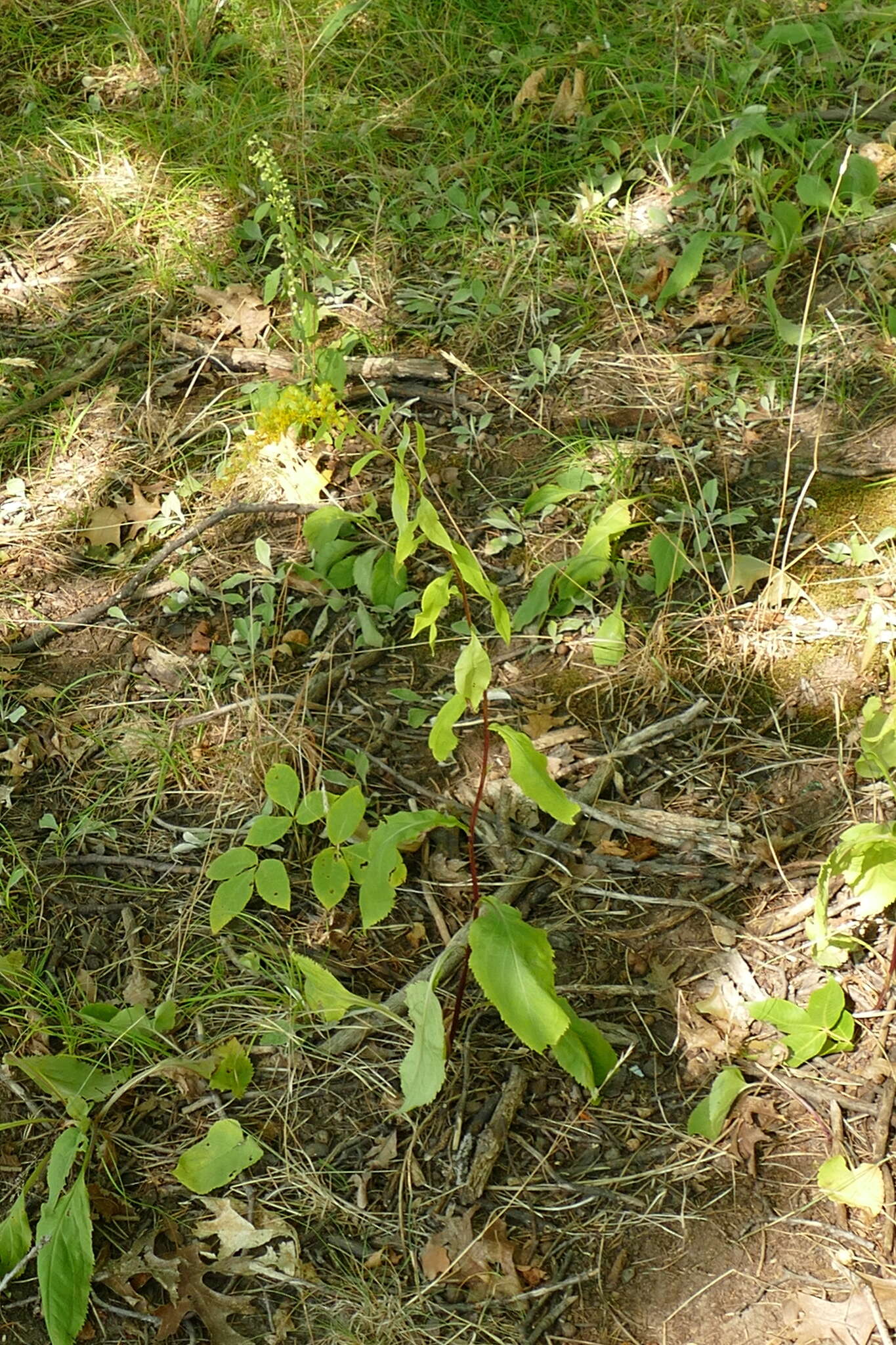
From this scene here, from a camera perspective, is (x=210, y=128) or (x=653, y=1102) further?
(x=210, y=128)

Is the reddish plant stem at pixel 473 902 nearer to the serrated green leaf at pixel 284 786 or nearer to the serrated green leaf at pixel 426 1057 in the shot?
the serrated green leaf at pixel 426 1057

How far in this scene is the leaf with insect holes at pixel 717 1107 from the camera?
176 cm

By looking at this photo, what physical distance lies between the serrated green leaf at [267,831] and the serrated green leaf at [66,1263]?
1.93 feet

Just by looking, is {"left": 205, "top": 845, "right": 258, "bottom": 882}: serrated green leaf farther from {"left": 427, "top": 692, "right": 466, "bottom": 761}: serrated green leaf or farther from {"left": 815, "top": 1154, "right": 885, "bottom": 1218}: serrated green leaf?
{"left": 815, "top": 1154, "right": 885, "bottom": 1218}: serrated green leaf

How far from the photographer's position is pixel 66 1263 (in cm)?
166

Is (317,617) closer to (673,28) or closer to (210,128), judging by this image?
(210,128)

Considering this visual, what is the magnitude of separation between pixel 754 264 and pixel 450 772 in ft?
5.49

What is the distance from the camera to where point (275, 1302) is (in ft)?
5.59

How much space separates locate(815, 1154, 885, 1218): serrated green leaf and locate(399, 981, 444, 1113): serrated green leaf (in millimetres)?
570

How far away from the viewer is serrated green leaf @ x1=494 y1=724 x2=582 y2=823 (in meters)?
1.72

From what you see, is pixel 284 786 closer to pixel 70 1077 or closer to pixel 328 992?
pixel 328 992

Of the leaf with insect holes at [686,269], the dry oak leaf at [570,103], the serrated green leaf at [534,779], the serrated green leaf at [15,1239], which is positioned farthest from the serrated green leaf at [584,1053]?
the dry oak leaf at [570,103]

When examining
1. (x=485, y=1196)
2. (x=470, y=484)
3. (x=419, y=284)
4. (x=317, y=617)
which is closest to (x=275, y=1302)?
(x=485, y=1196)

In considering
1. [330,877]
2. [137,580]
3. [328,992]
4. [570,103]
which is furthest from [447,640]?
[570,103]
